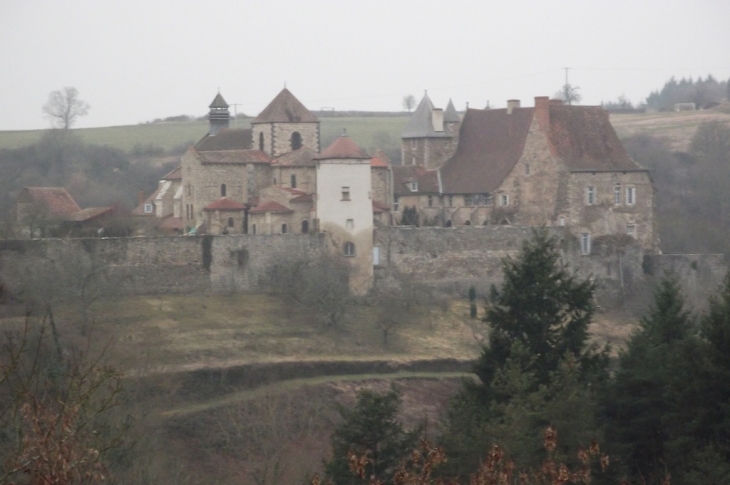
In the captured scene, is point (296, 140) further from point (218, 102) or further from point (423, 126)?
point (218, 102)

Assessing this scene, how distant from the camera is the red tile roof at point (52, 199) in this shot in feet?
184

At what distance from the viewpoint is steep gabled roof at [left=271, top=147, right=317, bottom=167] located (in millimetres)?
52844

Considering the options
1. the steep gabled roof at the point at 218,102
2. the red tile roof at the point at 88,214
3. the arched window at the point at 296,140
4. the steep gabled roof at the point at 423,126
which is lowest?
the red tile roof at the point at 88,214

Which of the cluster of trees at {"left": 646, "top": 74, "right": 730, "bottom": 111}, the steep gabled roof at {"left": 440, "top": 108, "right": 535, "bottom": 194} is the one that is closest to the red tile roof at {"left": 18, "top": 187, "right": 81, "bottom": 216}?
the steep gabled roof at {"left": 440, "top": 108, "right": 535, "bottom": 194}

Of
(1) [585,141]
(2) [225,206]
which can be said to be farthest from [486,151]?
(2) [225,206]

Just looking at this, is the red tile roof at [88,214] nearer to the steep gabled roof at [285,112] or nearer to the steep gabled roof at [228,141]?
the steep gabled roof at [228,141]

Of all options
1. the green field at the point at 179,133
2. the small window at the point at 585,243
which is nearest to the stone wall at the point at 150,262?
the small window at the point at 585,243

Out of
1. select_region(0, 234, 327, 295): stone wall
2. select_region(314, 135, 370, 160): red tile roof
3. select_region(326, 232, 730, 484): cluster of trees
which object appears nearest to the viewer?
select_region(326, 232, 730, 484): cluster of trees

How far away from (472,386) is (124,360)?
1393 centimetres

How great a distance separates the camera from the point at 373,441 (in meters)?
23.1

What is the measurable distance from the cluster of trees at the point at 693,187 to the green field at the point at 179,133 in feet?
54.6

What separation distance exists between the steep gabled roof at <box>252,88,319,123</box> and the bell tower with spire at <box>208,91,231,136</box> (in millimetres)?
6155

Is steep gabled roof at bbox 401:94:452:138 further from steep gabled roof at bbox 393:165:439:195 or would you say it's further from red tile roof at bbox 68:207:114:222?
red tile roof at bbox 68:207:114:222

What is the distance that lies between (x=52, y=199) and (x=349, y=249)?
48.7 ft
